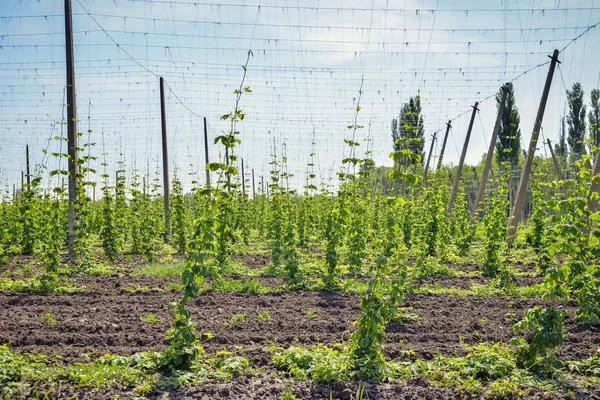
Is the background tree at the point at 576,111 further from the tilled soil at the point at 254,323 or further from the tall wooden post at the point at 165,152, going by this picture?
the tilled soil at the point at 254,323

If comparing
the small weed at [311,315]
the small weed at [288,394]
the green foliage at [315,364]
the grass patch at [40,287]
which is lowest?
the small weed at [288,394]

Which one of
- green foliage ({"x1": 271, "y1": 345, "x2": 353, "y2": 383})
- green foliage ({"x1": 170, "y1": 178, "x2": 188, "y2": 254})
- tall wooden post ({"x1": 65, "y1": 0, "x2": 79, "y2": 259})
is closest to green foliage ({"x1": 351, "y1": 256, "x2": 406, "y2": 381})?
green foliage ({"x1": 271, "y1": 345, "x2": 353, "y2": 383})

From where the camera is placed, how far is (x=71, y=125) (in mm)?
11258

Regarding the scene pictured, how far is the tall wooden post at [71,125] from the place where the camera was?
36.4 ft

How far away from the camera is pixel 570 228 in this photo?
17.7 ft

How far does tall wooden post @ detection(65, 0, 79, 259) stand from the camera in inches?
437

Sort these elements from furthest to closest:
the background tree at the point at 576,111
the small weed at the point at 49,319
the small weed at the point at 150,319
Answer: the background tree at the point at 576,111, the small weed at the point at 150,319, the small weed at the point at 49,319

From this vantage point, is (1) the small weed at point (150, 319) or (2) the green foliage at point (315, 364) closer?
(2) the green foliage at point (315, 364)

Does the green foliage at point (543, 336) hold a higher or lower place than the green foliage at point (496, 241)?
lower

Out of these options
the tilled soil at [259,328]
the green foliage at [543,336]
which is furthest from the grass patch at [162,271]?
the green foliage at [543,336]

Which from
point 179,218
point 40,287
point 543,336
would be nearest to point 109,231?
point 179,218

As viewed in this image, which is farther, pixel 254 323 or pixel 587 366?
pixel 254 323

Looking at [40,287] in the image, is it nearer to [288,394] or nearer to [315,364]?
[315,364]

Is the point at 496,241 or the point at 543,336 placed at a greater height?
the point at 496,241
